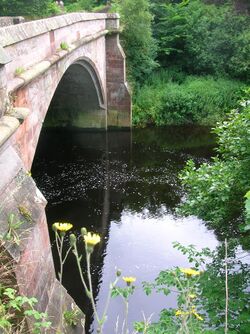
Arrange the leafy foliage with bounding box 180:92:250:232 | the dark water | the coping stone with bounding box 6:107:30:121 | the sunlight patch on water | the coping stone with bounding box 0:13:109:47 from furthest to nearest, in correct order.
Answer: the dark water, the sunlight patch on water, the coping stone with bounding box 0:13:109:47, the leafy foliage with bounding box 180:92:250:232, the coping stone with bounding box 6:107:30:121

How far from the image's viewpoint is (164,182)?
12.8 meters

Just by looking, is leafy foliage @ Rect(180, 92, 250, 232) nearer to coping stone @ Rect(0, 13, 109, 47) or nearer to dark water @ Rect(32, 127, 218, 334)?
dark water @ Rect(32, 127, 218, 334)

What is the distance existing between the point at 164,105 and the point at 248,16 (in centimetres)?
575

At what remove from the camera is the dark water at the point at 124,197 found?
8.80 m

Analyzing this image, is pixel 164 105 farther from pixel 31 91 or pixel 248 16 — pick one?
pixel 31 91

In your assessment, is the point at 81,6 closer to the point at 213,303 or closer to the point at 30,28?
the point at 30,28

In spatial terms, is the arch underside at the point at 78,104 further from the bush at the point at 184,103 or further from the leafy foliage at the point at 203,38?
the leafy foliage at the point at 203,38

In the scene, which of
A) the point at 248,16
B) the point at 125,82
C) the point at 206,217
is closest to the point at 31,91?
the point at 206,217

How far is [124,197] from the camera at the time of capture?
12125mm

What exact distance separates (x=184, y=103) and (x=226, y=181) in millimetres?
12180

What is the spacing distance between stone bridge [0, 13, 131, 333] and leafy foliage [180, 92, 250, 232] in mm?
2240

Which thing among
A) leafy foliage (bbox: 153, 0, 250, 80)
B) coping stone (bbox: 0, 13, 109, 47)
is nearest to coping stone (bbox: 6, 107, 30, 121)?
coping stone (bbox: 0, 13, 109, 47)

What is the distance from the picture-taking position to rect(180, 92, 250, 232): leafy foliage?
5.22m

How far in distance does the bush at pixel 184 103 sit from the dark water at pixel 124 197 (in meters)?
0.66
